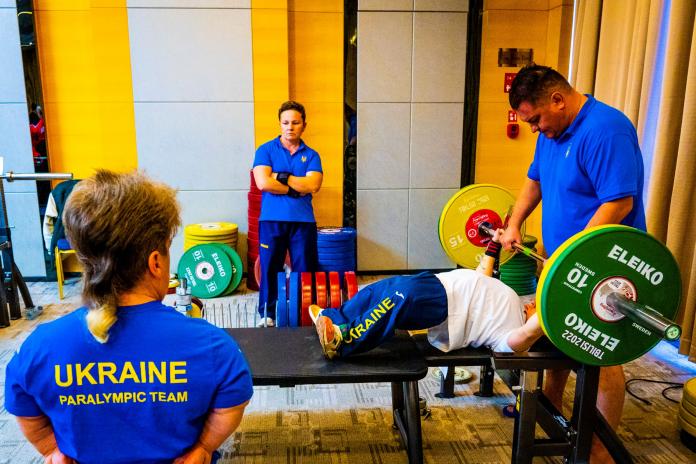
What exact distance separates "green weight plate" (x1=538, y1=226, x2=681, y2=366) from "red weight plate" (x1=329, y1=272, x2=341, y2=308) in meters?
1.26

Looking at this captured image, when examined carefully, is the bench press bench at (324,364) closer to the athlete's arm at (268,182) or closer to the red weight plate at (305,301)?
the red weight plate at (305,301)

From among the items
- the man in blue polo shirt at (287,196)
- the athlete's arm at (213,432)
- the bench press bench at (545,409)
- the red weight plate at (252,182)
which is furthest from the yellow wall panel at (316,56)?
the athlete's arm at (213,432)

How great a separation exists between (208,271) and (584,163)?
9.82ft

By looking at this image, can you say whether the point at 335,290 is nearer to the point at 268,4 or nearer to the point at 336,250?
the point at 336,250

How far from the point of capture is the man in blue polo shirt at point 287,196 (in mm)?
3258

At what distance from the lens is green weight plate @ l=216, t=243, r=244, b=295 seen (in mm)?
4105

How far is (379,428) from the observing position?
7.81 ft

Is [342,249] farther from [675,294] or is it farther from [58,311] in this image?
[675,294]

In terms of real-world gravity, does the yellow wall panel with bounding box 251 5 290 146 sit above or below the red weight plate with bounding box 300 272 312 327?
above

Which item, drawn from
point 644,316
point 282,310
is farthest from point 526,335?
point 282,310

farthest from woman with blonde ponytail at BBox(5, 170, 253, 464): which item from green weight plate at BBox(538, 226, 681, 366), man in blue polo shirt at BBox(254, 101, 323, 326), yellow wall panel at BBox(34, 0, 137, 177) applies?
yellow wall panel at BBox(34, 0, 137, 177)

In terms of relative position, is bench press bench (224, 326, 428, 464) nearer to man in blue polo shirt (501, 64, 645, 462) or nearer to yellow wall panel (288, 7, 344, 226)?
man in blue polo shirt (501, 64, 645, 462)

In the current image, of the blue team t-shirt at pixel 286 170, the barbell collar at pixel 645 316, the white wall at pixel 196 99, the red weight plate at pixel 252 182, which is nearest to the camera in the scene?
the barbell collar at pixel 645 316

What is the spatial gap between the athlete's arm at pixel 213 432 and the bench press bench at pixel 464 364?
694 mm
